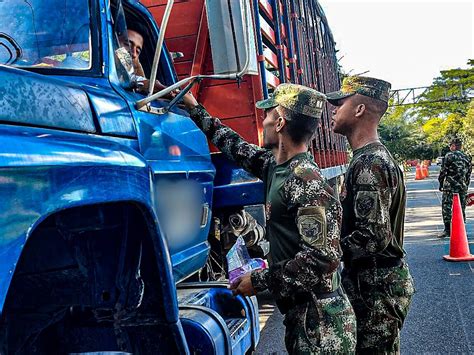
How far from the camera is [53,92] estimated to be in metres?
2.04

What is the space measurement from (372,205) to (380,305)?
0.51 meters

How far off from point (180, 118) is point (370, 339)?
1.51m

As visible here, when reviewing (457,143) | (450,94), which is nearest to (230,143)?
(457,143)

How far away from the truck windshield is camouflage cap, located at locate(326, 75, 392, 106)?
134 centimetres

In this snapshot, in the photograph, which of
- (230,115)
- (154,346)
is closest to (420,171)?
(230,115)

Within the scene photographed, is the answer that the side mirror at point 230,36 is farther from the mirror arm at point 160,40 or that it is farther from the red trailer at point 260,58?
the red trailer at point 260,58

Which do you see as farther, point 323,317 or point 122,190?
point 323,317

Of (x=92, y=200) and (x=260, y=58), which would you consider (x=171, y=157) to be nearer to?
(x=92, y=200)

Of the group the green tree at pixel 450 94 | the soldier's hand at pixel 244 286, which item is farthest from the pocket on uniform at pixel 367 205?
the green tree at pixel 450 94

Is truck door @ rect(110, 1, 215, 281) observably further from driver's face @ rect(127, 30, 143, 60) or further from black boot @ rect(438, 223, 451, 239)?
black boot @ rect(438, 223, 451, 239)

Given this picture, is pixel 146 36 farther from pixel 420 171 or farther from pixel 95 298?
pixel 420 171

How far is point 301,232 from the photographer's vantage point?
2.43 metres

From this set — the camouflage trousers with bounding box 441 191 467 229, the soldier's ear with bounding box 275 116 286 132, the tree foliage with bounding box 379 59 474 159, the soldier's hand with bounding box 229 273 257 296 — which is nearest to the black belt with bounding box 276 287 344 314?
the soldier's hand with bounding box 229 273 257 296

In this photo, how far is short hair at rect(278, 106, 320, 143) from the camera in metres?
2.67
